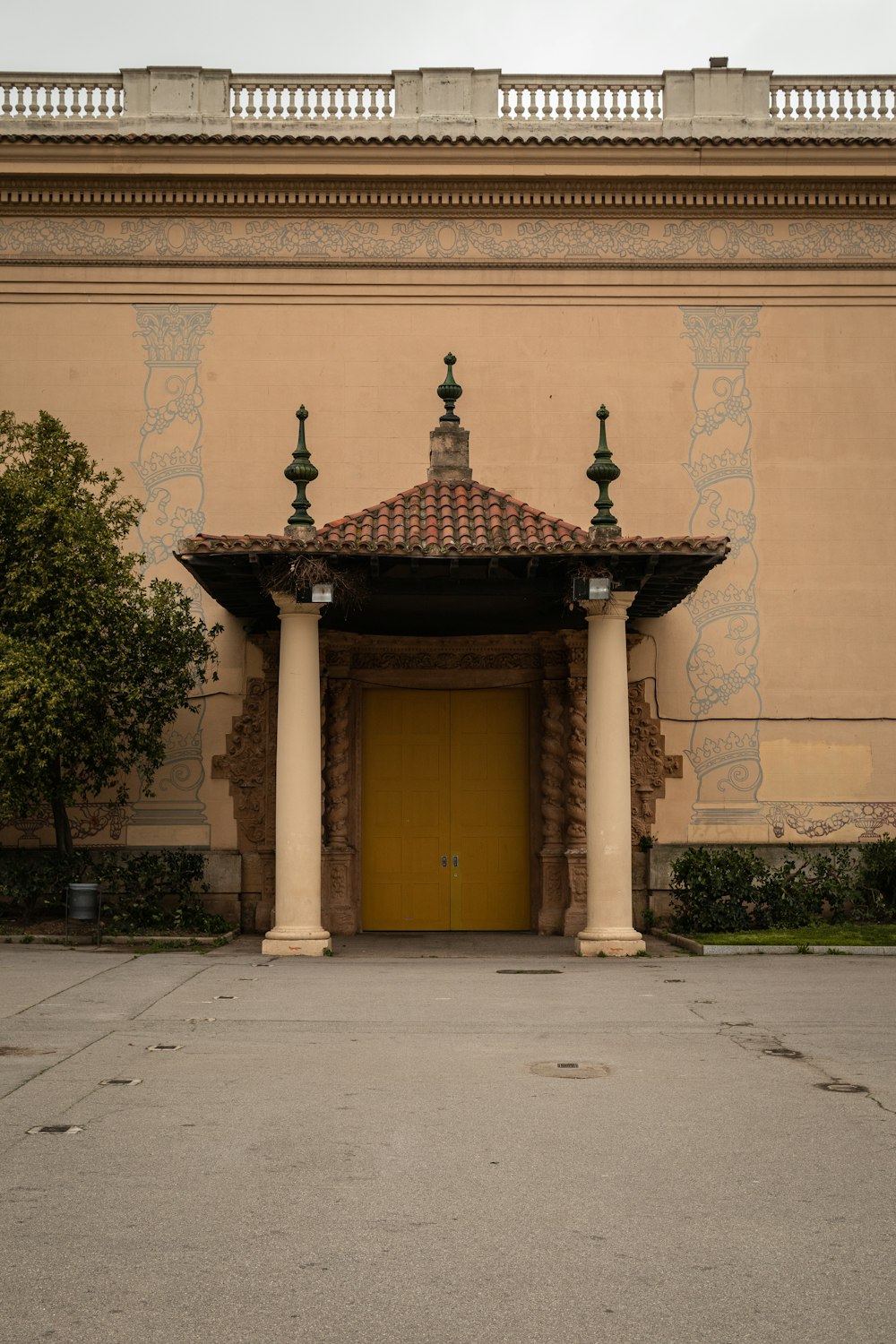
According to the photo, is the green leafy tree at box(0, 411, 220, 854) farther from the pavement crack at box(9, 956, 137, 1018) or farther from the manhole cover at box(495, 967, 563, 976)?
the manhole cover at box(495, 967, 563, 976)

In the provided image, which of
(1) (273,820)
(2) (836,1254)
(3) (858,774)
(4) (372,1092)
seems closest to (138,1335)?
(2) (836,1254)

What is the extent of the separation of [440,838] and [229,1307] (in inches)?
579

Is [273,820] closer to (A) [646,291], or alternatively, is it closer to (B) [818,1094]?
(A) [646,291]

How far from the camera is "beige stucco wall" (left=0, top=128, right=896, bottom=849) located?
18.8 metres

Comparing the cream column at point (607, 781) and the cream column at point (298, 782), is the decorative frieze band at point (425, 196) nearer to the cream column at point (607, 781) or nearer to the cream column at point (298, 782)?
the cream column at point (607, 781)

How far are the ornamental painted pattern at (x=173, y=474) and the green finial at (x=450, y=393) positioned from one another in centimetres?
353

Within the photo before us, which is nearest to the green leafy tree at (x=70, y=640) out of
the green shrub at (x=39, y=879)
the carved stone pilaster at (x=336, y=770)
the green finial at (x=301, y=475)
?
the green shrub at (x=39, y=879)

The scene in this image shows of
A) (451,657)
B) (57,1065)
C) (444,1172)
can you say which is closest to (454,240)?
(451,657)

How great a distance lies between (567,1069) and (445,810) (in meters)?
10.5

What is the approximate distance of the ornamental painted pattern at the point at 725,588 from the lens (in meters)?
18.7

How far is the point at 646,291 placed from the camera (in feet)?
63.6

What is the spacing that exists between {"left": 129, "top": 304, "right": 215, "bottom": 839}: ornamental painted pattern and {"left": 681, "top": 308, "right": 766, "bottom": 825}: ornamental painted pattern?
6726 millimetres

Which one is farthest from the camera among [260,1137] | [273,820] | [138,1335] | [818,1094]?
[273,820]

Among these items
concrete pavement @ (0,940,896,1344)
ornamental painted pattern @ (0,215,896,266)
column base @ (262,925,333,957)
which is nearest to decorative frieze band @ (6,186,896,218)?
ornamental painted pattern @ (0,215,896,266)
